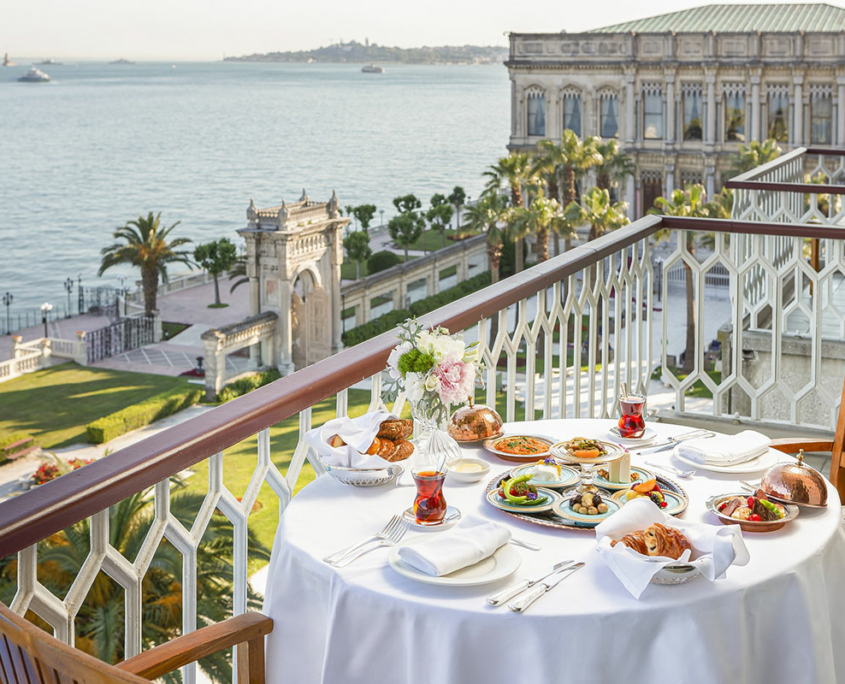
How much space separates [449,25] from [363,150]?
Answer: 22920mm

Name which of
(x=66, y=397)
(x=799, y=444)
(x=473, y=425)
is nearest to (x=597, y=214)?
(x=66, y=397)

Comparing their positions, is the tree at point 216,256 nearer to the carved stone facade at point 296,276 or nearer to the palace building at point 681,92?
the carved stone facade at point 296,276

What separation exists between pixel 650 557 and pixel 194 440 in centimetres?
103

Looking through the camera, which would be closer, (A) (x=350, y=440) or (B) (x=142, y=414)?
(A) (x=350, y=440)

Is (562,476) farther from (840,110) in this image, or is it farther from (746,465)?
(840,110)

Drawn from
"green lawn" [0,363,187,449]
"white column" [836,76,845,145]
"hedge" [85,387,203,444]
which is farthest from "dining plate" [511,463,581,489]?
"white column" [836,76,845,145]

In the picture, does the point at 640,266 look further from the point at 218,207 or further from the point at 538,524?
the point at 218,207

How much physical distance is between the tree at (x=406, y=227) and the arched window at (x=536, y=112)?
25.3ft

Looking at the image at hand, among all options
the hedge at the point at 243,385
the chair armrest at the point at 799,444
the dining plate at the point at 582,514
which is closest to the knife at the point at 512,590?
the dining plate at the point at 582,514

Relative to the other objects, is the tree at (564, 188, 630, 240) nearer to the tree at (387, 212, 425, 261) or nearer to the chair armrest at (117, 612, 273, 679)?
the tree at (387, 212, 425, 261)

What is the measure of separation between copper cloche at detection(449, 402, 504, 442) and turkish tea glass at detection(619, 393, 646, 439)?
367 mm

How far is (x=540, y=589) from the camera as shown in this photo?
2062 millimetres

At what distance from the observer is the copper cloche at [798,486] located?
8.13ft

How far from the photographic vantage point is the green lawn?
3722 centimetres
